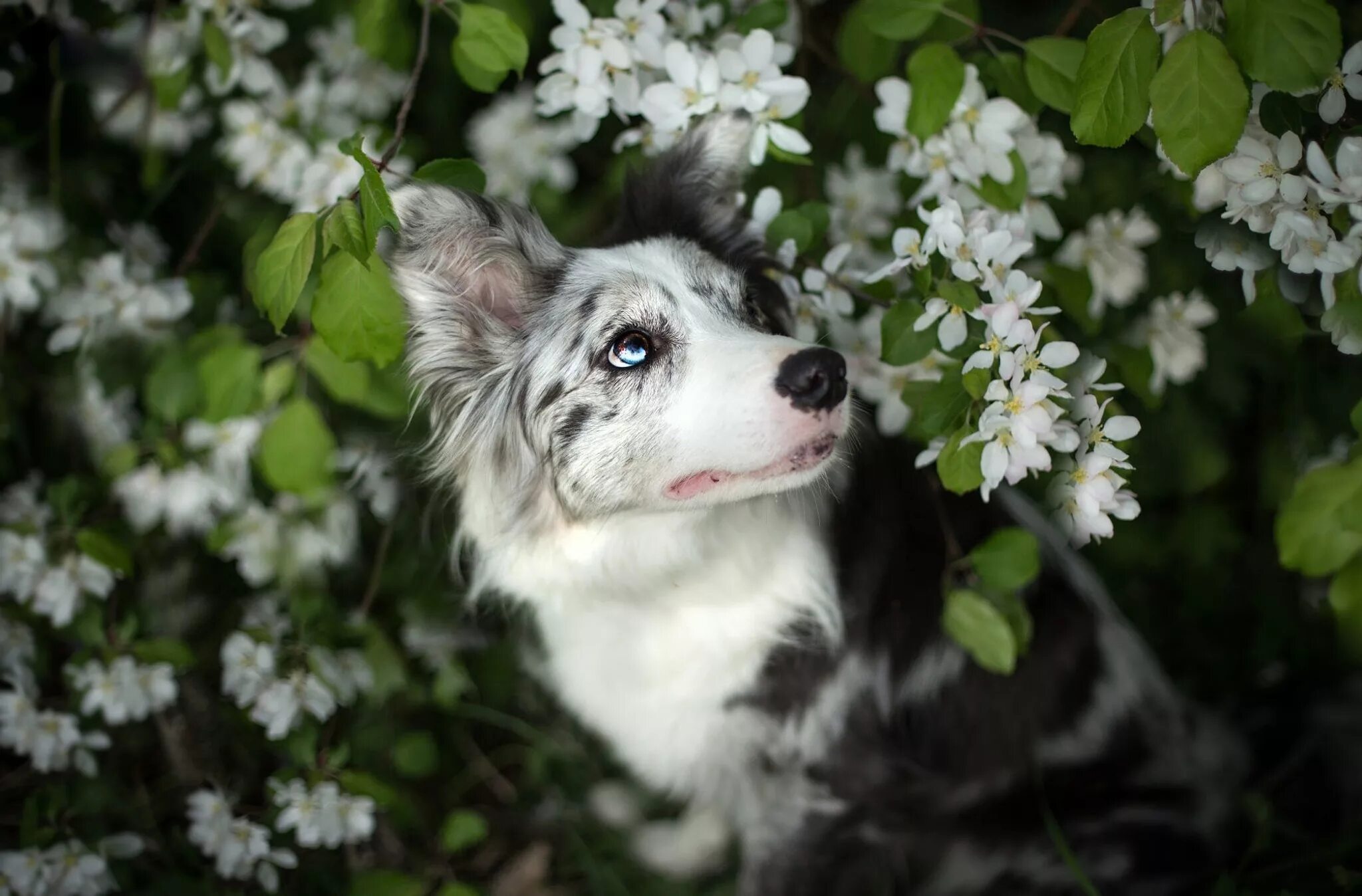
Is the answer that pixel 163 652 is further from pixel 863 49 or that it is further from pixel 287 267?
pixel 863 49

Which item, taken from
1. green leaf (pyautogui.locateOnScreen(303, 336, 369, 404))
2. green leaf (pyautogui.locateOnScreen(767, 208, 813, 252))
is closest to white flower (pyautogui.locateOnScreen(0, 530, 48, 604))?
green leaf (pyautogui.locateOnScreen(303, 336, 369, 404))

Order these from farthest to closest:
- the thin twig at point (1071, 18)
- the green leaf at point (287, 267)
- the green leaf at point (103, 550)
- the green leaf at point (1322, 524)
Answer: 1. the thin twig at point (1071, 18)
2. the green leaf at point (103, 550)
3. the green leaf at point (287, 267)
4. the green leaf at point (1322, 524)

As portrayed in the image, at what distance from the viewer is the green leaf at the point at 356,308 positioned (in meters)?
1.60

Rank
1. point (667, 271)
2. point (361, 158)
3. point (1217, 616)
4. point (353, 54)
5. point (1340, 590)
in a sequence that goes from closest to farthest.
A: point (1340, 590), point (361, 158), point (667, 271), point (353, 54), point (1217, 616)

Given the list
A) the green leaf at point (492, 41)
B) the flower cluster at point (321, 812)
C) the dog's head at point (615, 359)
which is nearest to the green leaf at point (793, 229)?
the dog's head at point (615, 359)

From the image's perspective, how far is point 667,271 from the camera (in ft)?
6.64

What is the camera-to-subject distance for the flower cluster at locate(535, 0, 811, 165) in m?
2.00

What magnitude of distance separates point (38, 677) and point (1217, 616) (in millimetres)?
3543

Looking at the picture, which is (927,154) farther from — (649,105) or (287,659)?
(287,659)

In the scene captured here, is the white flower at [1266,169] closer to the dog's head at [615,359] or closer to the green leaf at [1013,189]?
the green leaf at [1013,189]

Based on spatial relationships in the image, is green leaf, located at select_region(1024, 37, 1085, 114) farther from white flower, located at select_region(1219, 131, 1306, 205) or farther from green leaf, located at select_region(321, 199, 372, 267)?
green leaf, located at select_region(321, 199, 372, 267)

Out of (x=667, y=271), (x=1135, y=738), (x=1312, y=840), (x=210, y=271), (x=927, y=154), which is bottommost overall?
(x=1312, y=840)

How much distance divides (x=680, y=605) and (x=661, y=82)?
3.66 ft

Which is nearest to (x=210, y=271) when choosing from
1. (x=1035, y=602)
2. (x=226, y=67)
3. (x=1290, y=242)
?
(x=226, y=67)
